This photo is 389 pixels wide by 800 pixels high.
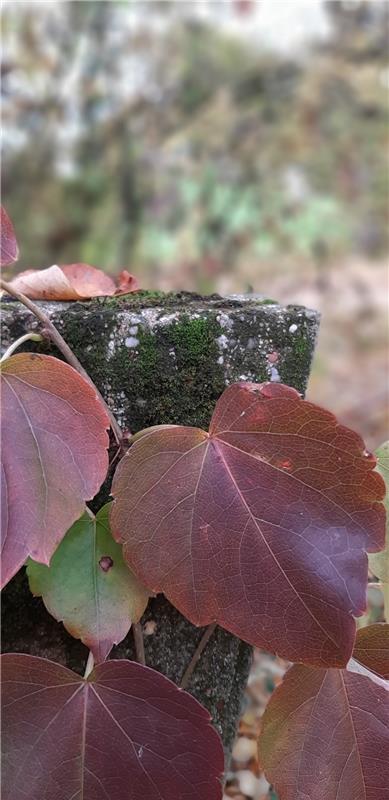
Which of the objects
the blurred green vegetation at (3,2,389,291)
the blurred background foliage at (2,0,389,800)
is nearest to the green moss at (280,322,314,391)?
the blurred background foliage at (2,0,389,800)

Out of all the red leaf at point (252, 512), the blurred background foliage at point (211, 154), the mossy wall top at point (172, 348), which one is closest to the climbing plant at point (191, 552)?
the red leaf at point (252, 512)

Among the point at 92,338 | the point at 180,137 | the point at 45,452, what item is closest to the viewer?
the point at 45,452

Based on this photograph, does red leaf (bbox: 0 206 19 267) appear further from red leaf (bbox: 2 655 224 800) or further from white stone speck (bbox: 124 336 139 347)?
red leaf (bbox: 2 655 224 800)

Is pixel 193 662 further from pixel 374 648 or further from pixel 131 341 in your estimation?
pixel 131 341

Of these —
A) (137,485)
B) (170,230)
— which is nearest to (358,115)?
(170,230)

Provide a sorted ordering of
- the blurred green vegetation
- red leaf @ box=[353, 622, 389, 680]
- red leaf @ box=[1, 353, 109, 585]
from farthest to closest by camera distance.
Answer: the blurred green vegetation < red leaf @ box=[353, 622, 389, 680] < red leaf @ box=[1, 353, 109, 585]

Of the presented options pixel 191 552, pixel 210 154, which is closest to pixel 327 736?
pixel 191 552
